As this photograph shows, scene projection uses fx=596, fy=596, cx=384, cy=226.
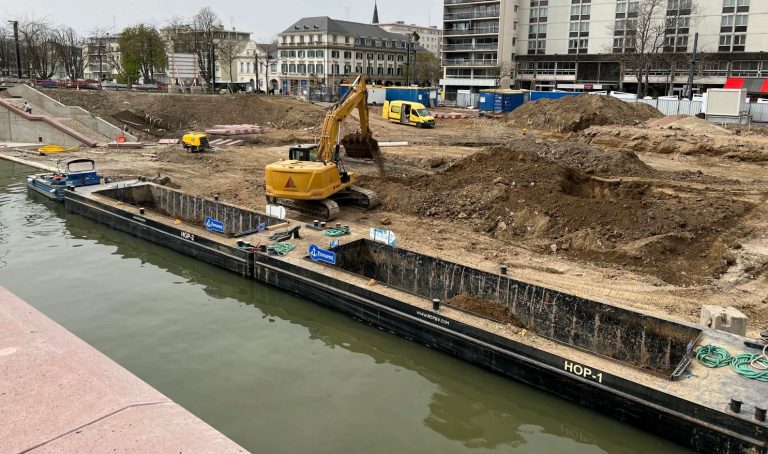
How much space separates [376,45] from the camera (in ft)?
365

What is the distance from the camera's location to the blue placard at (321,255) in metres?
12.7

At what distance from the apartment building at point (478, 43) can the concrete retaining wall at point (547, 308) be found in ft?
243

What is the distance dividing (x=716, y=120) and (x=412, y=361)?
132 ft

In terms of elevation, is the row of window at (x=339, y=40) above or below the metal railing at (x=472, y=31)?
above

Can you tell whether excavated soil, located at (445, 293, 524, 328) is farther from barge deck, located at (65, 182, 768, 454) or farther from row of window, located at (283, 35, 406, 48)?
row of window, located at (283, 35, 406, 48)

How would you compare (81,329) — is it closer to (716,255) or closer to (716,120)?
(716,255)

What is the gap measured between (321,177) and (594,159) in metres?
12.7

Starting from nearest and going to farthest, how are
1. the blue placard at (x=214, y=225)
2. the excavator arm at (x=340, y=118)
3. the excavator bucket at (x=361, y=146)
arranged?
the blue placard at (x=214, y=225) → the excavator arm at (x=340, y=118) → the excavator bucket at (x=361, y=146)

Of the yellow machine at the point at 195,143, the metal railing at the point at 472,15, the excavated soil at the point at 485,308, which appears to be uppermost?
the metal railing at the point at 472,15

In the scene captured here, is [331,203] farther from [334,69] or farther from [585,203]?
[334,69]

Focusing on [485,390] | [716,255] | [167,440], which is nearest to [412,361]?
[485,390]

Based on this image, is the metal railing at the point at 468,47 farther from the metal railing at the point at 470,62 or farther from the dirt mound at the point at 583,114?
the dirt mound at the point at 583,114

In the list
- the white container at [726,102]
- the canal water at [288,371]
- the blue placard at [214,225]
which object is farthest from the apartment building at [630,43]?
the canal water at [288,371]

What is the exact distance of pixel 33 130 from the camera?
39031 mm
